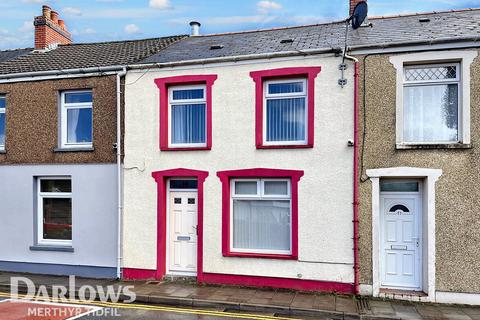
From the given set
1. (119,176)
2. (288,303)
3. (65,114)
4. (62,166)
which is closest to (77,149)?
(62,166)

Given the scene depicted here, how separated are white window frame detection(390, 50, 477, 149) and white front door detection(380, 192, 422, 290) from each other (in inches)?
51.7

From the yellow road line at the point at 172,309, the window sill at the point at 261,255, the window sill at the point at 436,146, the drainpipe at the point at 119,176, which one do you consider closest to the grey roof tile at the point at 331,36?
the drainpipe at the point at 119,176

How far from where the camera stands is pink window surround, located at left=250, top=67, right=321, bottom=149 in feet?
28.6

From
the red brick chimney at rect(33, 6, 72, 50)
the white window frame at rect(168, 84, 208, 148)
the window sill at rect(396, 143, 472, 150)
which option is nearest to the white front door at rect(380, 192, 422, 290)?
the window sill at rect(396, 143, 472, 150)

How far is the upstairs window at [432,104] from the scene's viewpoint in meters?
8.20

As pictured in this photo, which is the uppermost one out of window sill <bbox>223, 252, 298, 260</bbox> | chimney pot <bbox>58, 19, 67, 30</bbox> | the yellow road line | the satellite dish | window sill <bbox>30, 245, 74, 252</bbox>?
chimney pot <bbox>58, 19, 67, 30</bbox>

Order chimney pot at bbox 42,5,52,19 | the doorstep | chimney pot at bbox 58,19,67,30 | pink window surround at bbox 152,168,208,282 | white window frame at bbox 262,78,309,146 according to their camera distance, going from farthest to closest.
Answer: chimney pot at bbox 58,19,67,30, chimney pot at bbox 42,5,52,19, pink window surround at bbox 152,168,208,282, white window frame at bbox 262,78,309,146, the doorstep

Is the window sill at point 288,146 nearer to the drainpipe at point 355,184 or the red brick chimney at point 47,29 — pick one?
the drainpipe at point 355,184

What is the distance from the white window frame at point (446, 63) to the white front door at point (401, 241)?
131cm

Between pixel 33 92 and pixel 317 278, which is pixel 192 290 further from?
pixel 33 92

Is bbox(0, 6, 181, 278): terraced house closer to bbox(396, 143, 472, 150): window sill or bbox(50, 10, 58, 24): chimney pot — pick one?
bbox(50, 10, 58, 24): chimney pot

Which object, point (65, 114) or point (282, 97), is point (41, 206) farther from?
point (282, 97)

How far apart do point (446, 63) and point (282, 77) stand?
143 inches

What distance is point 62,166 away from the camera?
10.3 m
